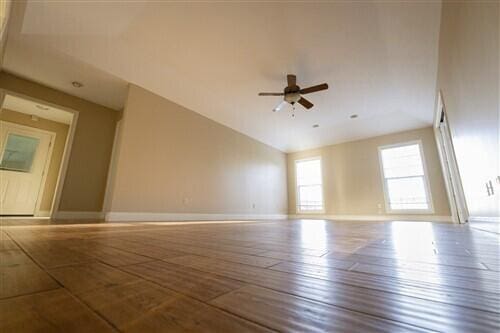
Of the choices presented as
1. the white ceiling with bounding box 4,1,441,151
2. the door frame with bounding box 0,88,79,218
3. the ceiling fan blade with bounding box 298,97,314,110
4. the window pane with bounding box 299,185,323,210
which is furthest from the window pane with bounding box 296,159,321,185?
the door frame with bounding box 0,88,79,218

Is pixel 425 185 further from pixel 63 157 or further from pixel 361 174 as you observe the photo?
pixel 63 157

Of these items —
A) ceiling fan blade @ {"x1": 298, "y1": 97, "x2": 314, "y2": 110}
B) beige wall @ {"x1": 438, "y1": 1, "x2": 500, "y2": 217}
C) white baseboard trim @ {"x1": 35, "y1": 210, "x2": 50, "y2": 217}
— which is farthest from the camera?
white baseboard trim @ {"x1": 35, "y1": 210, "x2": 50, "y2": 217}

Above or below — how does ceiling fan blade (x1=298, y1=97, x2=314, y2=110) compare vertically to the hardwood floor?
above

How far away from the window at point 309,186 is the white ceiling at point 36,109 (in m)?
6.33

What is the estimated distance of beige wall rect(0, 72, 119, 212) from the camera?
365cm

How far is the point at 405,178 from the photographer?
17.5 feet

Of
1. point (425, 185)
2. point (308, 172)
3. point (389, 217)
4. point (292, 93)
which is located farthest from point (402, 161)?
point (292, 93)

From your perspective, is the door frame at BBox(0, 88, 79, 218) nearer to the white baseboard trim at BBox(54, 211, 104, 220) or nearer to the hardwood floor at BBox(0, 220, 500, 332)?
the white baseboard trim at BBox(54, 211, 104, 220)

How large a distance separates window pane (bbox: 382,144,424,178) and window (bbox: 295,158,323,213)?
1.85 m

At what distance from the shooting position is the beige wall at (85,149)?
365 cm

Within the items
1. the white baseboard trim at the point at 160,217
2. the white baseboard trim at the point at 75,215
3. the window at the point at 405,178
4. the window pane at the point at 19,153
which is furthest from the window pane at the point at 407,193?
the window pane at the point at 19,153

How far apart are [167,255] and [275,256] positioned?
396 millimetres

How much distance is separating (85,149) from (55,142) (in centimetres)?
172

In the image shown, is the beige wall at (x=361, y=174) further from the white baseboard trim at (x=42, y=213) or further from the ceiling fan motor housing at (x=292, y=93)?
the white baseboard trim at (x=42, y=213)
